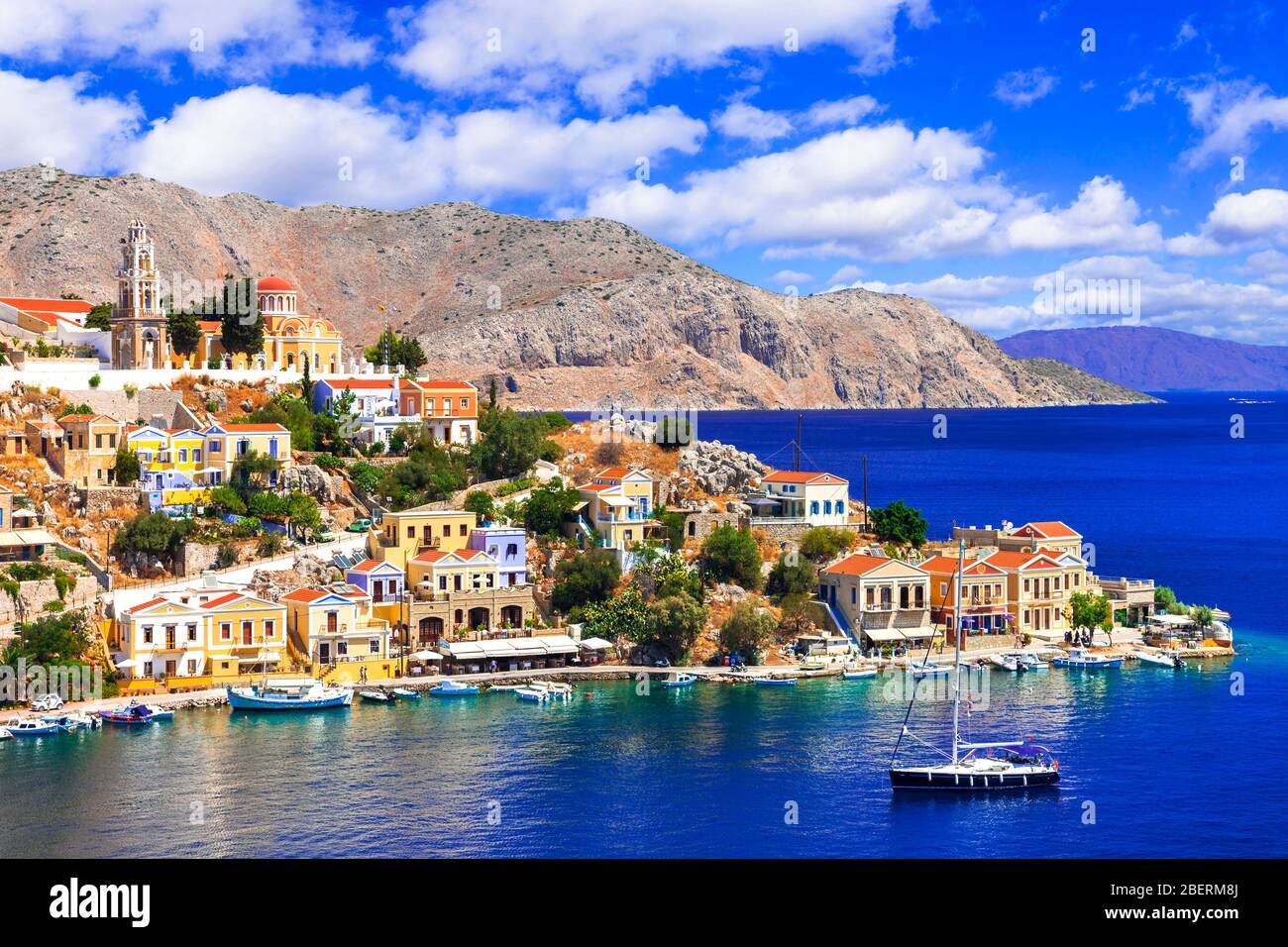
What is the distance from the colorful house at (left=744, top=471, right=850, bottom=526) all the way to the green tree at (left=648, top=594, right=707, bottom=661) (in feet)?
35.9

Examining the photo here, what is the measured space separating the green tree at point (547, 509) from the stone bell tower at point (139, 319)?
20.4 meters

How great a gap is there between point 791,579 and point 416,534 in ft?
47.8

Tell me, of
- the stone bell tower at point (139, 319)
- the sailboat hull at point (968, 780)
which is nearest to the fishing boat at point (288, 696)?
the sailboat hull at point (968, 780)

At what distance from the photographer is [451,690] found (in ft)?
162

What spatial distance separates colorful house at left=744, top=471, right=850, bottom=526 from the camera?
64438 mm

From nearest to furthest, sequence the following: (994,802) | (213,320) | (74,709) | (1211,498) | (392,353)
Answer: (994,802) < (74,709) < (213,320) < (392,353) < (1211,498)

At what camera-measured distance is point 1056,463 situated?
15875cm

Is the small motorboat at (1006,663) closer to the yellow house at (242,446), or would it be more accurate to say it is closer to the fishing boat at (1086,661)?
the fishing boat at (1086,661)

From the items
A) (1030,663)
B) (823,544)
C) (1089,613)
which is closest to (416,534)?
(823,544)

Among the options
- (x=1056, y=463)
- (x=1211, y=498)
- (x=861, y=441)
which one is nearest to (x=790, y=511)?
(x=1211, y=498)

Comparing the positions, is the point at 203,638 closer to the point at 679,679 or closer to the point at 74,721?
the point at 74,721
